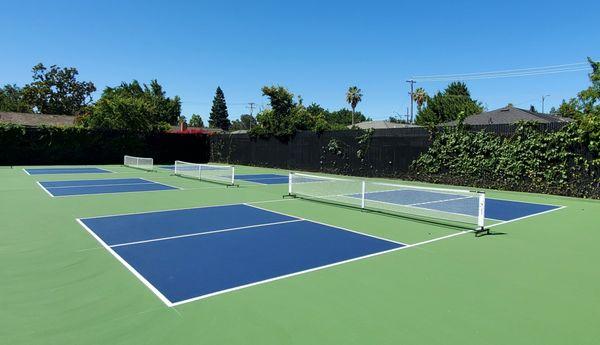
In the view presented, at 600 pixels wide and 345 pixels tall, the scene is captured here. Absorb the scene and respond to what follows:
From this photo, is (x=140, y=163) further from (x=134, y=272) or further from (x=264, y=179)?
(x=134, y=272)

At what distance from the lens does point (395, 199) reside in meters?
13.1

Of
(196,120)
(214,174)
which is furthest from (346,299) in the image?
(196,120)

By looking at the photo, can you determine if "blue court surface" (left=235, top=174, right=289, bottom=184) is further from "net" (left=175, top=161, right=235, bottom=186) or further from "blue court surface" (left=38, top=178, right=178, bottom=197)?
"blue court surface" (left=38, top=178, right=178, bottom=197)

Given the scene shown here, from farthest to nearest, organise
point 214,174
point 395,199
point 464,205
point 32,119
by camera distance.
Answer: point 32,119, point 214,174, point 395,199, point 464,205

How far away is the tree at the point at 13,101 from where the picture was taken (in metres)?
67.6

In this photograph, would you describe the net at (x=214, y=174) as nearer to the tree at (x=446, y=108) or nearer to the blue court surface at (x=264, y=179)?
the blue court surface at (x=264, y=179)

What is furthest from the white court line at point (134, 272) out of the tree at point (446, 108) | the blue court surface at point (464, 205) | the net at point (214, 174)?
the tree at point (446, 108)

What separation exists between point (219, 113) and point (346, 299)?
10522 centimetres

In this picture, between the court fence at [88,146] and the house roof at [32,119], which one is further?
the house roof at [32,119]

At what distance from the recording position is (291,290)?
5012mm

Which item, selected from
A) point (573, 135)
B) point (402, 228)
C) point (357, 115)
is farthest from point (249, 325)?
point (357, 115)

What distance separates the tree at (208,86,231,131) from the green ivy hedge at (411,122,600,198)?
90.4m

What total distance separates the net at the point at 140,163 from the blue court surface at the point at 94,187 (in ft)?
29.5

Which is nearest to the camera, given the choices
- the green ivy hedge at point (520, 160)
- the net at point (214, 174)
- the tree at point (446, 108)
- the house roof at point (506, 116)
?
the green ivy hedge at point (520, 160)
